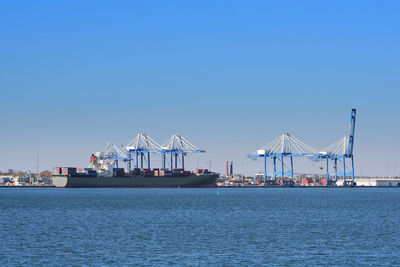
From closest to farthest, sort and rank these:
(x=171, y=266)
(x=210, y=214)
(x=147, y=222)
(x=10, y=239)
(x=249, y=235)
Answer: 1. (x=171, y=266)
2. (x=10, y=239)
3. (x=249, y=235)
4. (x=147, y=222)
5. (x=210, y=214)

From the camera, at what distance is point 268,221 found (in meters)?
70.1

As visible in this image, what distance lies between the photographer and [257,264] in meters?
40.1

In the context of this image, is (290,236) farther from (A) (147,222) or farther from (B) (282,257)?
(A) (147,222)

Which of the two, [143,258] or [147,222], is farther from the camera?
[147,222]

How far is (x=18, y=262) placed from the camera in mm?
40812

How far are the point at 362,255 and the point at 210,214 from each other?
38956 mm

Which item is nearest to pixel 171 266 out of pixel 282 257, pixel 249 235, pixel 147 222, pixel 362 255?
pixel 282 257

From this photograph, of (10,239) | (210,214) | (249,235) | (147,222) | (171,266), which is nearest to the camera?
(171,266)

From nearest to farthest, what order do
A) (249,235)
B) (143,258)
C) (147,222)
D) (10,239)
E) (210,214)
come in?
(143,258) → (10,239) → (249,235) → (147,222) → (210,214)

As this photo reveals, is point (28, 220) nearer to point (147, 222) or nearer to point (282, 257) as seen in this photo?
point (147, 222)

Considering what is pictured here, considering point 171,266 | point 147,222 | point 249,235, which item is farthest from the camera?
point 147,222

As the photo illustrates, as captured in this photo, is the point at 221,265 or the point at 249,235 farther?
the point at 249,235

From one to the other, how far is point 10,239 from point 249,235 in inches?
721

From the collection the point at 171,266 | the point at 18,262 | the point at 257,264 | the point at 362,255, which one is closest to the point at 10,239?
the point at 18,262
